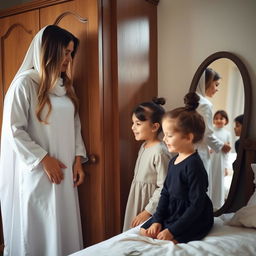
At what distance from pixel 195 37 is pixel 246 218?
1186 millimetres

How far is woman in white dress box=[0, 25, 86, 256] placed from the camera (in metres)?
1.75

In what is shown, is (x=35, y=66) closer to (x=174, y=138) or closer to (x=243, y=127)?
(x=174, y=138)

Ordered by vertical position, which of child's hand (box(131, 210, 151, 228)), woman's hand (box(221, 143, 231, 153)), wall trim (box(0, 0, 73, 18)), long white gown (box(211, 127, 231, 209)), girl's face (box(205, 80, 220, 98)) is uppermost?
wall trim (box(0, 0, 73, 18))

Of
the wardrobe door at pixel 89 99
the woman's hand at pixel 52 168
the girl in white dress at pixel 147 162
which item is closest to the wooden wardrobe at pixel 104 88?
the wardrobe door at pixel 89 99

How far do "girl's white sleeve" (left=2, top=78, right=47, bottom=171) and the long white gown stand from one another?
1.01 metres

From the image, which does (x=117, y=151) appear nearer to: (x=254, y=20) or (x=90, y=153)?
(x=90, y=153)

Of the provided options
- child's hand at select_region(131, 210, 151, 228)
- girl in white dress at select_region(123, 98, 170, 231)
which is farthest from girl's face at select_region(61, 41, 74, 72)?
child's hand at select_region(131, 210, 151, 228)

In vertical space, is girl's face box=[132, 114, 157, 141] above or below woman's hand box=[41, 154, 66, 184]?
above

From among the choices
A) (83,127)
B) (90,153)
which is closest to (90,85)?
(83,127)

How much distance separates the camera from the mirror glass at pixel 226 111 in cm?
196

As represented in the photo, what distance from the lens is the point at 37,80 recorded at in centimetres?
179

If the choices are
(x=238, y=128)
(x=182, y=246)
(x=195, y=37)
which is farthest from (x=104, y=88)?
(x=182, y=246)

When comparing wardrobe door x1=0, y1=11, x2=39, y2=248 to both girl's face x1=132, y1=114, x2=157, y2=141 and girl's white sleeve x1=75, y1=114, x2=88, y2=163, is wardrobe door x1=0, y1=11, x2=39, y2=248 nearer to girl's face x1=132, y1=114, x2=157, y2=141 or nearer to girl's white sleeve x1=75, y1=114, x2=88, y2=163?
girl's white sleeve x1=75, y1=114, x2=88, y2=163

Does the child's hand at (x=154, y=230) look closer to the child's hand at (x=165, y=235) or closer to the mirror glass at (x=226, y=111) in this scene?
the child's hand at (x=165, y=235)
